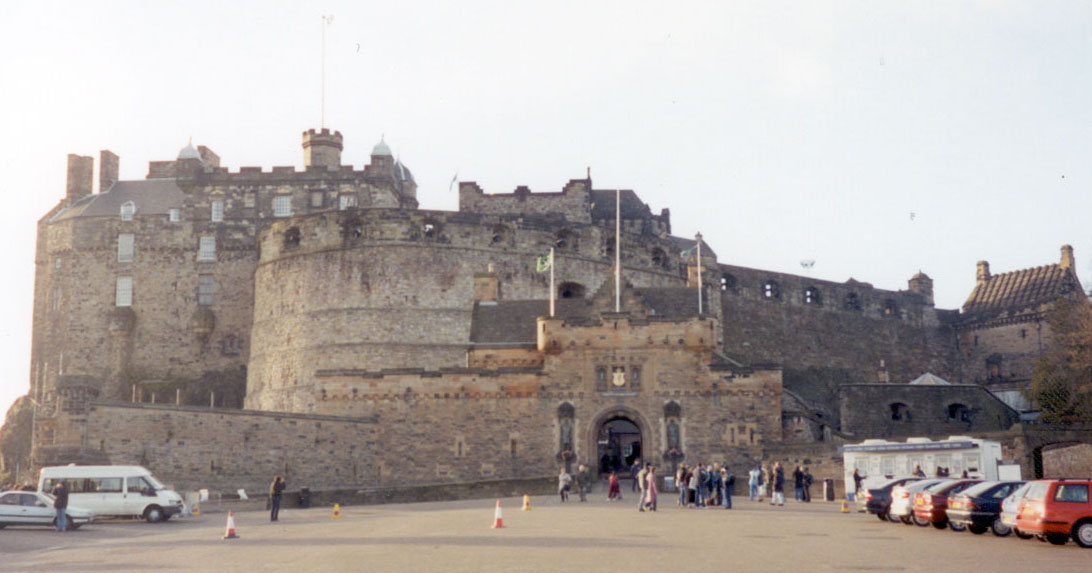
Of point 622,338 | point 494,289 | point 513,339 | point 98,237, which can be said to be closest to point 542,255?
point 494,289

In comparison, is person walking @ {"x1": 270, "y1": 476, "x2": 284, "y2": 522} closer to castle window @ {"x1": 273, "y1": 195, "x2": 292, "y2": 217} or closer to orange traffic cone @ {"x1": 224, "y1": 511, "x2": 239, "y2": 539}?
orange traffic cone @ {"x1": 224, "y1": 511, "x2": 239, "y2": 539}

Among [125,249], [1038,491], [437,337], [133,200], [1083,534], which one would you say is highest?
[133,200]

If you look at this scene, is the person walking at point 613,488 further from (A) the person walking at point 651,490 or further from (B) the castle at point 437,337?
(B) the castle at point 437,337

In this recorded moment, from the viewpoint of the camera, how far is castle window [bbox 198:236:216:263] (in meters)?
61.0

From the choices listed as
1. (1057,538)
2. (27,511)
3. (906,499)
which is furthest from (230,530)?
(1057,538)

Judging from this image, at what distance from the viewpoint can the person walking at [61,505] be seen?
86.5ft

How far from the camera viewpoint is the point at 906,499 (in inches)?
970

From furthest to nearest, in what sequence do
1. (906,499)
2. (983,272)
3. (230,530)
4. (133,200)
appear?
(983,272)
(133,200)
(906,499)
(230,530)

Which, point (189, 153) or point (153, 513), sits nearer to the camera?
point (153, 513)

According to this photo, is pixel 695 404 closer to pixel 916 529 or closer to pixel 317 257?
pixel 916 529

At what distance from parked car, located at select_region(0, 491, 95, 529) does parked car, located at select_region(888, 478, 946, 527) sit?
18.3m

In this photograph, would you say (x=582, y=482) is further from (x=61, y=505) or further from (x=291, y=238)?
(x=291, y=238)

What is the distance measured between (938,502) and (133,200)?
5112 cm

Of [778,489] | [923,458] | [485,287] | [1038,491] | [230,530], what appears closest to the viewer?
[1038,491]
